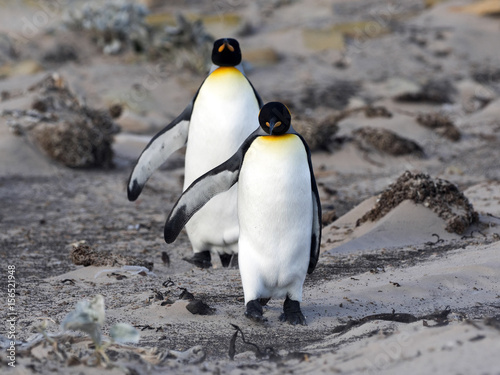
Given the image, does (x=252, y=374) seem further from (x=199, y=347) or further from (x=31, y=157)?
(x=31, y=157)

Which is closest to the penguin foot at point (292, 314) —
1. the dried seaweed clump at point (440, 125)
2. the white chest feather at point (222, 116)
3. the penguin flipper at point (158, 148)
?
the white chest feather at point (222, 116)

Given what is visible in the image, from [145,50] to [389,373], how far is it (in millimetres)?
13482

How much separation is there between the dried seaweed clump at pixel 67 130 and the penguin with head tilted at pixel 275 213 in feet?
17.7

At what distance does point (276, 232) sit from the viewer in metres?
4.28

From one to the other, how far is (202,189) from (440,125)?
289 inches

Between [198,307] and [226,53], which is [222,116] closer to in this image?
[226,53]

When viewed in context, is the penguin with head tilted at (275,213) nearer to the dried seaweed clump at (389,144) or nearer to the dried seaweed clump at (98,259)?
the dried seaweed clump at (98,259)

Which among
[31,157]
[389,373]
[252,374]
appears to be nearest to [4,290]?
[252,374]

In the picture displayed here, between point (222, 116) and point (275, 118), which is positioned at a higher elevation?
point (222, 116)

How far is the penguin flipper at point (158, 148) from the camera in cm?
600

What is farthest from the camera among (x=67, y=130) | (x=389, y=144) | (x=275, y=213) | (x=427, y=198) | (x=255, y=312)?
(x=389, y=144)

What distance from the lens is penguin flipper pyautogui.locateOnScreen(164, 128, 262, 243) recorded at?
15.1 ft

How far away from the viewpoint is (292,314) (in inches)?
167

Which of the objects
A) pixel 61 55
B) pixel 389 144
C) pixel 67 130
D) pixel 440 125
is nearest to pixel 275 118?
pixel 67 130
